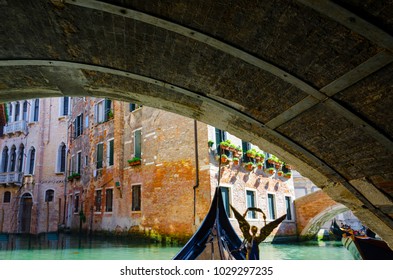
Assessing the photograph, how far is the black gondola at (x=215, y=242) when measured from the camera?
5.03 metres

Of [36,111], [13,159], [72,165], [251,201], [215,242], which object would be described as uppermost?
[36,111]

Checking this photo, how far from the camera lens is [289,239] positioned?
1280 cm

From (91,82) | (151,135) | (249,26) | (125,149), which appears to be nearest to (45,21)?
(91,82)

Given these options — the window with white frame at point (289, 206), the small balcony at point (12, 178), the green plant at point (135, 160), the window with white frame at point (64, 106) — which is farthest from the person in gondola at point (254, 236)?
the small balcony at point (12, 178)

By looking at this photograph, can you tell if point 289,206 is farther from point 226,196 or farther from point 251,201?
point 226,196

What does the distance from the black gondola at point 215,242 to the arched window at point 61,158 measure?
46.0 ft

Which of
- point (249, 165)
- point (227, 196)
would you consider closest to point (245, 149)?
point (249, 165)

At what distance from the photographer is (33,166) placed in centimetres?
1767

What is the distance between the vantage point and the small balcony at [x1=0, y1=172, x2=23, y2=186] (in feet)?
56.3

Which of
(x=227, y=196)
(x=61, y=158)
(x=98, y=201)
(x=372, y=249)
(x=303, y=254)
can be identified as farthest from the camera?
(x=61, y=158)

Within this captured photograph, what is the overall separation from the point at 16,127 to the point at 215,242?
17.1 meters

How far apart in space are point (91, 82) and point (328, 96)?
1.84m

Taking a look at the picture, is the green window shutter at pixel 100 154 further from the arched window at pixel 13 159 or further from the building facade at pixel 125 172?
the arched window at pixel 13 159
